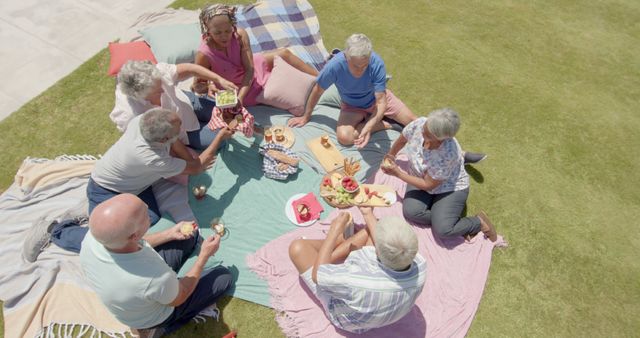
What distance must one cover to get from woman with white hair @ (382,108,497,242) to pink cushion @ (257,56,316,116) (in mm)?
1831

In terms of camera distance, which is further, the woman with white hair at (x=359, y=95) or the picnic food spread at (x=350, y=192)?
the picnic food spread at (x=350, y=192)

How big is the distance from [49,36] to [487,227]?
26.7 feet

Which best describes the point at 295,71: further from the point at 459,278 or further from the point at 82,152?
the point at 459,278

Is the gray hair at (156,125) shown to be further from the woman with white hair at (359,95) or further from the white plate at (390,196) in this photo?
the white plate at (390,196)

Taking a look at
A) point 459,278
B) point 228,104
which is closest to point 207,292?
point 228,104

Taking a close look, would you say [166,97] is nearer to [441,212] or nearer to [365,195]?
[365,195]

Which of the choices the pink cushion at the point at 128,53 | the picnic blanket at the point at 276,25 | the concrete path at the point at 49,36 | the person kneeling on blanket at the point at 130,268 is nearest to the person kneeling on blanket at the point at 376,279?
the person kneeling on blanket at the point at 130,268

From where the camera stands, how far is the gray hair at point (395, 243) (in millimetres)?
3248

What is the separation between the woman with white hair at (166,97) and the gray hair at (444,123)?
9.21 ft

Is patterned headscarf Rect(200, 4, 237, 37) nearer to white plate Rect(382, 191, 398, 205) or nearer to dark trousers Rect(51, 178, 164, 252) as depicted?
dark trousers Rect(51, 178, 164, 252)

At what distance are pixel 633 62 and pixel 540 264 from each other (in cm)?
536

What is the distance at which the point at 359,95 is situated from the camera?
5719 millimetres

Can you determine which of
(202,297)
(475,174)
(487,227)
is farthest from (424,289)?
(202,297)

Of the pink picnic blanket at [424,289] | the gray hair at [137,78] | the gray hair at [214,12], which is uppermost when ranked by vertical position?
the gray hair at [214,12]
